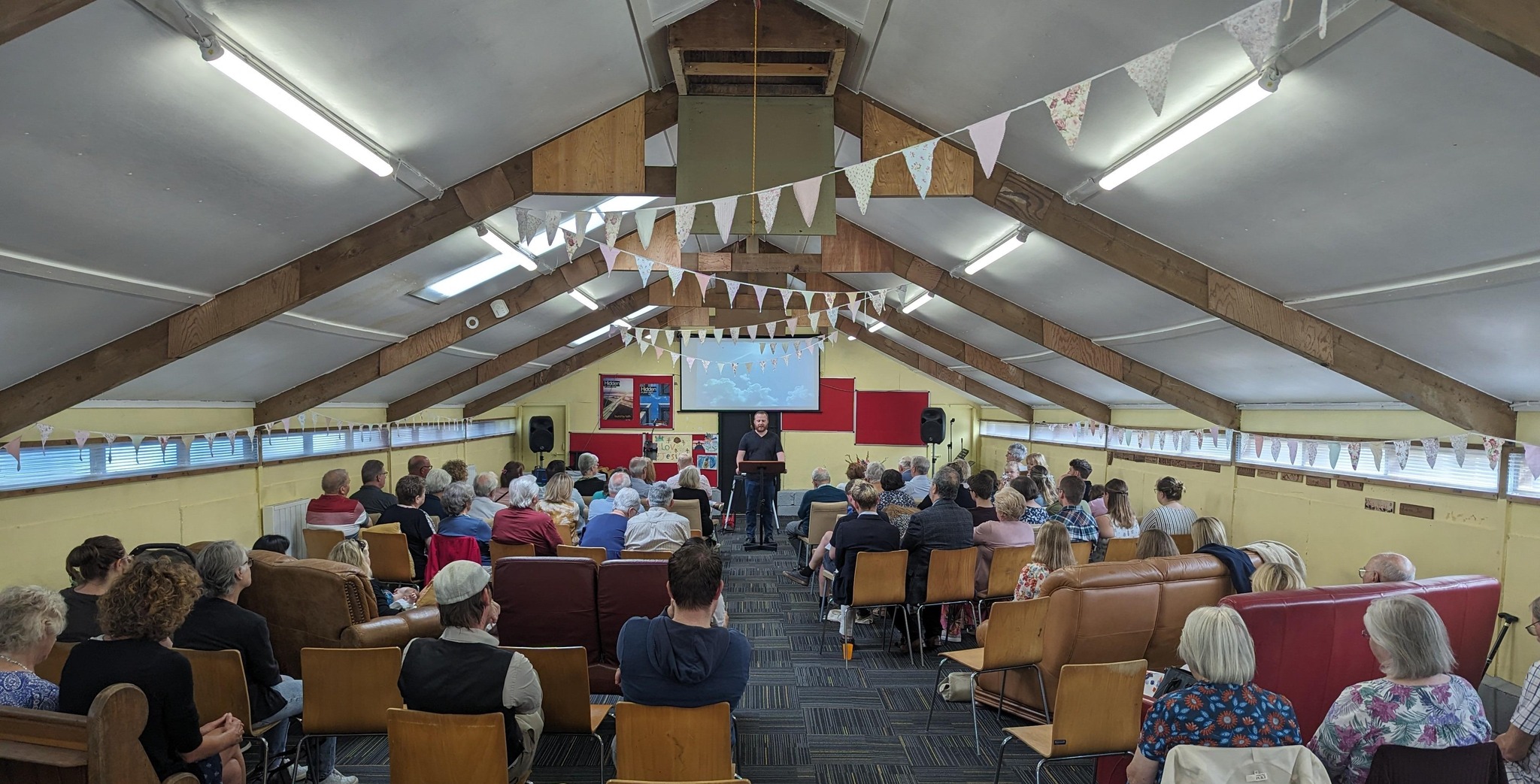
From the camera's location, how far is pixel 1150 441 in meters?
9.59

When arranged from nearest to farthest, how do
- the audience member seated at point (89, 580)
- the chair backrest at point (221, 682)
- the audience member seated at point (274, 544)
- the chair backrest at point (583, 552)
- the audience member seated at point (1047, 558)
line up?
the chair backrest at point (221, 682)
the audience member seated at point (89, 580)
the audience member seated at point (274, 544)
the audience member seated at point (1047, 558)
the chair backrest at point (583, 552)

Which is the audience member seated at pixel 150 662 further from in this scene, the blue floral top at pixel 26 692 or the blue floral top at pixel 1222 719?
the blue floral top at pixel 1222 719

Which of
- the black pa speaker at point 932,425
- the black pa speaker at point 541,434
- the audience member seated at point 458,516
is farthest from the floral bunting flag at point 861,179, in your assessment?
the black pa speaker at point 541,434

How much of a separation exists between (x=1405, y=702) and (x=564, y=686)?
9.64 ft

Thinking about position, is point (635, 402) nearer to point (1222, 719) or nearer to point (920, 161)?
point (920, 161)

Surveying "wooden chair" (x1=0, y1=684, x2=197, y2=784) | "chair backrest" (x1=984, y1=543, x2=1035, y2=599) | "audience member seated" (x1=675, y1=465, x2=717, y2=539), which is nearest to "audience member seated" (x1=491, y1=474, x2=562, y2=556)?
"audience member seated" (x1=675, y1=465, x2=717, y2=539)

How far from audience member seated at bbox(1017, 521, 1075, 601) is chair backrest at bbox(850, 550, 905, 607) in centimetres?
109

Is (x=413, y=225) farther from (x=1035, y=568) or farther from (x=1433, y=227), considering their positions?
(x=1433, y=227)

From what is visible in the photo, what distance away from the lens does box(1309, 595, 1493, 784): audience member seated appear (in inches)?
97.0

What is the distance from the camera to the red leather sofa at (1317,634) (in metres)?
3.65

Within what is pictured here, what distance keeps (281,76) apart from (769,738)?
13.2ft

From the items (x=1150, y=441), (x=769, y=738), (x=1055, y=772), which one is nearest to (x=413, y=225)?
(x=769, y=738)

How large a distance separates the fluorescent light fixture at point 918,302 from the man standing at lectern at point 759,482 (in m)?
2.51

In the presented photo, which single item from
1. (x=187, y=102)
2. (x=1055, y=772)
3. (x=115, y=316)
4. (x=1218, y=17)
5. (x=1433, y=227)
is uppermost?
(x=1218, y=17)
